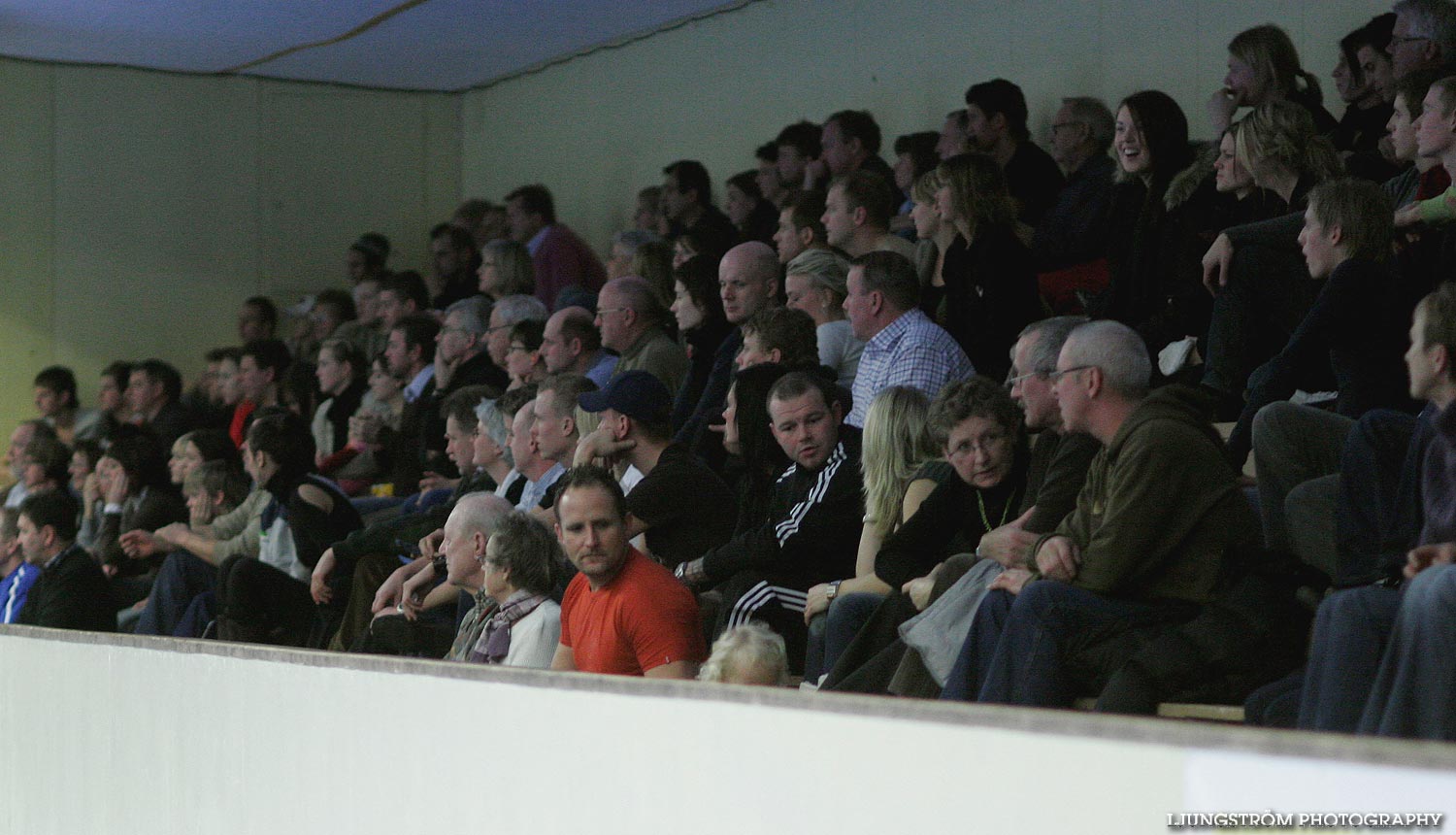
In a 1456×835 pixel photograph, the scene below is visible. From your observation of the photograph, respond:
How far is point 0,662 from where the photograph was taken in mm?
5473

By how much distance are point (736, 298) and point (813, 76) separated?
9.81ft

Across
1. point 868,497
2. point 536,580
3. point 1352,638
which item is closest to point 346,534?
point 536,580

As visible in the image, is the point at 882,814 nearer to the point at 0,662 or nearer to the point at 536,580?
the point at 536,580

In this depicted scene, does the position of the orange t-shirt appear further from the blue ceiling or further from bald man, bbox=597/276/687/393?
the blue ceiling

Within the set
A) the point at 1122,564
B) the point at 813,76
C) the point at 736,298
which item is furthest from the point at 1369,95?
the point at 813,76

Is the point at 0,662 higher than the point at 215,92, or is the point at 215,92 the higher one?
the point at 215,92

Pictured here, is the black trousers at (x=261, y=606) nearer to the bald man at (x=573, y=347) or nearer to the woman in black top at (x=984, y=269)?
the bald man at (x=573, y=347)

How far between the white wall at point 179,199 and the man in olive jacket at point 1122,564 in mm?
8007

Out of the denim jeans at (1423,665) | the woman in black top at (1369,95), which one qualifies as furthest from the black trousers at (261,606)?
the denim jeans at (1423,665)

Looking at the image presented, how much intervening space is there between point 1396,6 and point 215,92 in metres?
7.43

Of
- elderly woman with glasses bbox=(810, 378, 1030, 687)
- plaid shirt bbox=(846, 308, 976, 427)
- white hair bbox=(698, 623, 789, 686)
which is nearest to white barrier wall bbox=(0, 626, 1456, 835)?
white hair bbox=(698, 623, 789, 686)

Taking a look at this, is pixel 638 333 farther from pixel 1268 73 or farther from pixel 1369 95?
pixel 1369 95

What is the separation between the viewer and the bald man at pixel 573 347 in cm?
653

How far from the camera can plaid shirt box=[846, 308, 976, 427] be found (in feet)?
16.5
